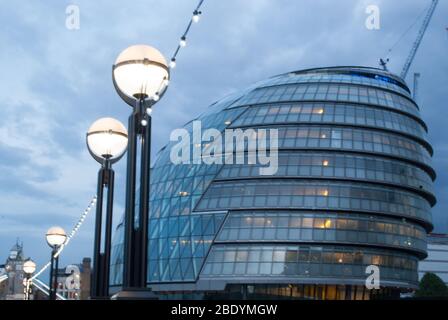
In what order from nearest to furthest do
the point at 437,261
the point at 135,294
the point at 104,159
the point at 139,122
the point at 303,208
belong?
the point at 135,294, the point at 139,122, the point at 104,159, the point at 303,208, the point at 437,261

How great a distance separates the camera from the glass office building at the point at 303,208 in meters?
68.1

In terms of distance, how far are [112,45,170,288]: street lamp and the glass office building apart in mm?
57486

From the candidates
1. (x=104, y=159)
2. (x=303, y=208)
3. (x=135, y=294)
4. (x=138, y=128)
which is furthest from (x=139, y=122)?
(x=303, y=208)

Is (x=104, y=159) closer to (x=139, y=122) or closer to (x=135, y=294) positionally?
(x=139, y=122)

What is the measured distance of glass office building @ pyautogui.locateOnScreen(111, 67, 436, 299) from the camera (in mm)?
68125

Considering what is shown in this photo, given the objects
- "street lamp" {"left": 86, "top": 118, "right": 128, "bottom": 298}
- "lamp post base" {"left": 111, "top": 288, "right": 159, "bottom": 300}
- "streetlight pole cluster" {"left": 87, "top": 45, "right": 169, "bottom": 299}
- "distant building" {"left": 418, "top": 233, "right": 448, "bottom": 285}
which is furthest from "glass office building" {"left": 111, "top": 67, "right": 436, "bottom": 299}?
"distant building" {"left": 418, "top": 233, "right": 448, "bottom": 285}

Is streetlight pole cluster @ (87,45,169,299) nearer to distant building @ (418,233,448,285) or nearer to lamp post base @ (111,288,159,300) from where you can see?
lamp post base @ (111,288,159,300)

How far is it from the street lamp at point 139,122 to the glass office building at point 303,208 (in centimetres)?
5749

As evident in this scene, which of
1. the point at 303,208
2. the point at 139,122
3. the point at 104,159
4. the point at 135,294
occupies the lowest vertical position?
the point at 135,294

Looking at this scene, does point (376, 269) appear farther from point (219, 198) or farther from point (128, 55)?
point (128, 55)

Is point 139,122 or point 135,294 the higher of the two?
point 139,122

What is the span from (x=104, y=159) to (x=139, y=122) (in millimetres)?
3992

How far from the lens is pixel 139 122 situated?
10625 mm
